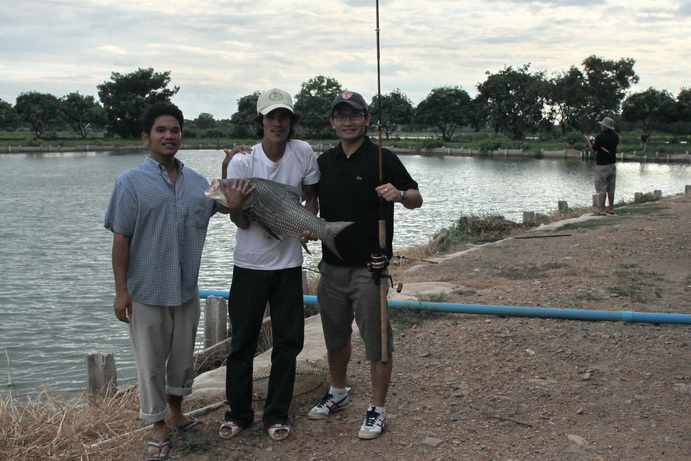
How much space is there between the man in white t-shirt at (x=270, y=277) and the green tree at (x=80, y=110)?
8921cm

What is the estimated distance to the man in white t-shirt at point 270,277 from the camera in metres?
4.41

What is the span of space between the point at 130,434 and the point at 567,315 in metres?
3.99

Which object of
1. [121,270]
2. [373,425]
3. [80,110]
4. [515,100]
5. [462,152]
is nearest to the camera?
[121,270]

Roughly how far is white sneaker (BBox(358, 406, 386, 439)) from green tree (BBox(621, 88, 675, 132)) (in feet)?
230

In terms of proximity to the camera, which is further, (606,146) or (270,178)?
(606,146)

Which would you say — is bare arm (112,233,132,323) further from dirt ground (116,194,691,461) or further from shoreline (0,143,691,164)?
shoreline (0,143,691,164)

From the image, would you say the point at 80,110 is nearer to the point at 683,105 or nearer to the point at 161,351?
the point at 683,105

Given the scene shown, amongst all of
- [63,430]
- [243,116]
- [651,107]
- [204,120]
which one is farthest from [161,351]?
[204,120]

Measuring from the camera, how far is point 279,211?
168 inches

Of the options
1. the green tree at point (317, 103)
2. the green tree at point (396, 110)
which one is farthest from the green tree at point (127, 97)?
the green tree at point (396, 110)

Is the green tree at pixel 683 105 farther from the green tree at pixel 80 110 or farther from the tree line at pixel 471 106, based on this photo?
the green tree at pixel 80 110

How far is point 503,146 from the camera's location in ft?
225

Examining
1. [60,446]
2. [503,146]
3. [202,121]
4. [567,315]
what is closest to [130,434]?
[60,446]

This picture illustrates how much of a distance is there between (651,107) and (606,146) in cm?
5846
